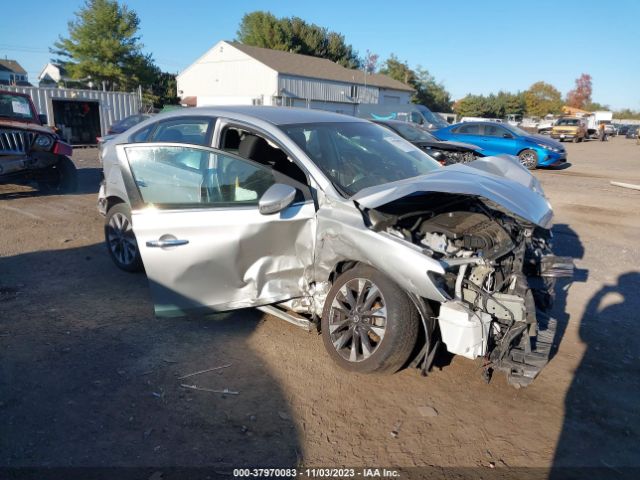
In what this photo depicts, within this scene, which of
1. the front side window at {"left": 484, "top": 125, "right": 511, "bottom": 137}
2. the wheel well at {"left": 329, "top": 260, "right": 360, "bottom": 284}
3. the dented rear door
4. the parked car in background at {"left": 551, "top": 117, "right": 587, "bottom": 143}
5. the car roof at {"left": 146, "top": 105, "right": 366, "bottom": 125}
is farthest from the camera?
the parked car in background at {"left": 551, "top": 117, "right": 587, "bottom": 143}

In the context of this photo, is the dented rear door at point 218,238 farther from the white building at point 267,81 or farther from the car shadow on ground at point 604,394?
the white building at point 267,81

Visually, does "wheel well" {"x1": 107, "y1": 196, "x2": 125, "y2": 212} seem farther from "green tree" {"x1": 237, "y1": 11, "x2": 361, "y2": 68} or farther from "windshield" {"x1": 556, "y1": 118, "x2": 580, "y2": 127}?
"green tree" {"x1": 237, "y1": 11, "x2": 361, "y2": 68}

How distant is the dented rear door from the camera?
3.62 metres

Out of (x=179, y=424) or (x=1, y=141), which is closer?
(x=179, y=424)

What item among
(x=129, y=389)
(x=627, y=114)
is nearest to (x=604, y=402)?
(x=129, y=389)

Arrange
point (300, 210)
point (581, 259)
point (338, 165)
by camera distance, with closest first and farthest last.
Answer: point (300, 210) → point (338, 165) → point (581, 259)

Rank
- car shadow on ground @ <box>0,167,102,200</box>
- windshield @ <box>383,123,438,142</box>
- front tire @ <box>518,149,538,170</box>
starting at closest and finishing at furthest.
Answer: car shadow on ground @ <box>0,167,102,200</box> → windshield @ <box>383,123,438,142</box> → front tire @ <box>518,149,538,170</box>

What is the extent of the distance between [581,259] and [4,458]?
6.34 metres

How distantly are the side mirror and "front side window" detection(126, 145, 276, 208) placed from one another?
0.21 metres

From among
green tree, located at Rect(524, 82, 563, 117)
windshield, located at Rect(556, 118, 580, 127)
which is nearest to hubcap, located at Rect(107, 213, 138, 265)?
windshield, located at Rect(556, 118, 580, 127)

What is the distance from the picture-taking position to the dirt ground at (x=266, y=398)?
8.84 ft

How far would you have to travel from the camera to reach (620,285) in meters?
5.34

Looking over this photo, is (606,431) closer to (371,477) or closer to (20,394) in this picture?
(371,477)

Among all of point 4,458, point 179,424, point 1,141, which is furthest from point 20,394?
point 1,141
